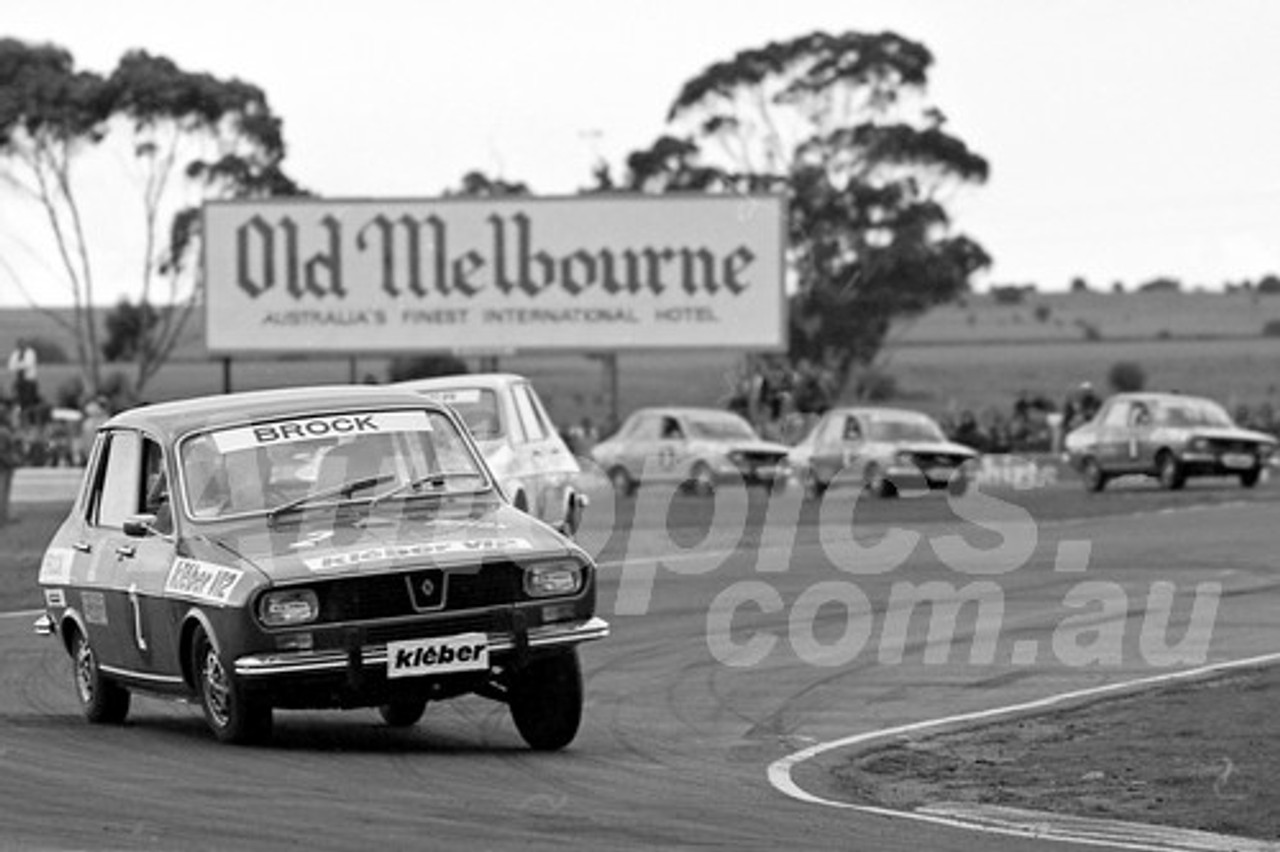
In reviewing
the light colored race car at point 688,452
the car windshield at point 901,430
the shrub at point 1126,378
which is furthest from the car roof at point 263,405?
the shrub at point 1126,378

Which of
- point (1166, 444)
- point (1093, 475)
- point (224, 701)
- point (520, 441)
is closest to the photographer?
point (224, 701)

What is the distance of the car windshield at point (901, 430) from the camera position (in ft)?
146

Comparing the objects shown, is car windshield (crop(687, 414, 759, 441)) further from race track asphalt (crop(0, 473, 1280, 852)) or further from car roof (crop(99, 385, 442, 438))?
car roof (crop(99, 385, 442, 438))

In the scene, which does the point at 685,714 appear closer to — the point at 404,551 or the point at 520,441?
the point at 404,551

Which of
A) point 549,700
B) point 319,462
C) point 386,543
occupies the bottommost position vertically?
point 549,700

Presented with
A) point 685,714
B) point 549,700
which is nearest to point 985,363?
point 685,714

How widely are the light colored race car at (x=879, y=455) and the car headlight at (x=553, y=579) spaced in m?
30.5

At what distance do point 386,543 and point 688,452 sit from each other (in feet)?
118

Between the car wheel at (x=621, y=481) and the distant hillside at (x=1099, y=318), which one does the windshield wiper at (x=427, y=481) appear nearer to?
the car wheel at (x=621, y=481)

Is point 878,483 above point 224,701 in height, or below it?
below

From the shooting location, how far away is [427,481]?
13031mm

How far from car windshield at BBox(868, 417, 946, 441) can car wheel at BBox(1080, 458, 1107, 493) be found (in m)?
3.01

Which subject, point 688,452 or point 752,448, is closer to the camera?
point 752,448

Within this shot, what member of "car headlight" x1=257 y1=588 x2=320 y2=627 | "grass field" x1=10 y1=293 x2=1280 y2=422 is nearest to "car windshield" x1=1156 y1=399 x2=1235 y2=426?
"grass field" x1=10 y1=293 x2=1280 y2=422
